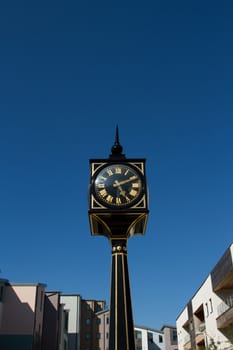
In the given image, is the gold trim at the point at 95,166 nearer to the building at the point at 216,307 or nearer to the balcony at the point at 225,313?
the building at the point at 216,307

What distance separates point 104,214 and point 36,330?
23.5 metres

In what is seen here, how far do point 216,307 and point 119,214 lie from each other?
21.5 m

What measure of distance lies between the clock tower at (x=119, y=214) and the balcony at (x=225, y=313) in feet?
57.2

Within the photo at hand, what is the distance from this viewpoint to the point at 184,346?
143ft

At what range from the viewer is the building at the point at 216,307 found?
25.0 meters

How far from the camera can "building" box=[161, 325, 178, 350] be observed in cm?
6085

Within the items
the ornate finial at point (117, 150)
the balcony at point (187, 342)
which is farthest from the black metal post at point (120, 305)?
the balcony at point (187, 342)

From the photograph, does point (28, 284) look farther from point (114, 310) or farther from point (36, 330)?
point (114, 310)

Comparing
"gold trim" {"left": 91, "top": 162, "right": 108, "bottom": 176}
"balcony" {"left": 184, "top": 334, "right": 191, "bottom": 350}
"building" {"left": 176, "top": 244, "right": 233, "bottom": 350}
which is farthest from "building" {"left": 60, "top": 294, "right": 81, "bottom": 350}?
"gold trim" {"left": 91, "top": 162, "right": 108, "bottom": 176}

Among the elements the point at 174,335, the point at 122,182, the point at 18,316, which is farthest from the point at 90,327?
the point at 122,182

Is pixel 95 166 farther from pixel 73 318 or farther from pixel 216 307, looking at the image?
pixel 73 318

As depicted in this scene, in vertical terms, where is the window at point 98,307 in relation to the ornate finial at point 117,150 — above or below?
above

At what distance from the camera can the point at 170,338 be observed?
61156 millimetres

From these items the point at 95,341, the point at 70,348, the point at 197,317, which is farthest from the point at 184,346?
the point at 95,341
